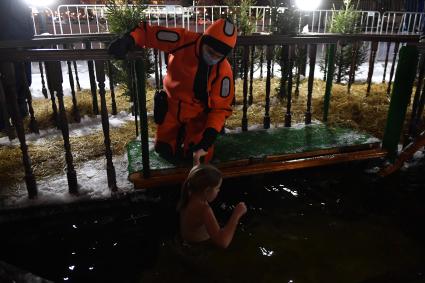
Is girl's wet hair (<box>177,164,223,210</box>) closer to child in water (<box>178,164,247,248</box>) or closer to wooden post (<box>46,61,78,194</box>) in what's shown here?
child in water (<box>178,164,247,248</box>)

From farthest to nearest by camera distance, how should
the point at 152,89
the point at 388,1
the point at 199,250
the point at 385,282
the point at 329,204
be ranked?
the point at 388,1, the point at 152,89, the point at 329,204, the point at 199,250, the point at 385,282

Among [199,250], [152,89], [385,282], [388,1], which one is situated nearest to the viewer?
[385,282]

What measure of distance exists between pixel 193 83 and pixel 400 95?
2.38 m

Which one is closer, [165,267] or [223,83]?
[165,267]

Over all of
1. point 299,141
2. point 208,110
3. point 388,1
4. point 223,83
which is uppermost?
point 388,1

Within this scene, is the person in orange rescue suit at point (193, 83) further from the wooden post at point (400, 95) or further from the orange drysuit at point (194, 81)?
the wooden post at point (400, 95)

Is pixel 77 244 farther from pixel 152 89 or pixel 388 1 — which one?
pixel 388 1

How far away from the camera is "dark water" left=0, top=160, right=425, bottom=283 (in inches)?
105

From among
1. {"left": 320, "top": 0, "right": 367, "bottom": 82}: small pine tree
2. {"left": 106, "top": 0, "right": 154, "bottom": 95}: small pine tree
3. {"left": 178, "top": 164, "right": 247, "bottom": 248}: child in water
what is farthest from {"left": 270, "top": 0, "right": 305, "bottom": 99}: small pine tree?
{"left": 178, "top": 164, "right": 247, "bottom": 248}: child in water

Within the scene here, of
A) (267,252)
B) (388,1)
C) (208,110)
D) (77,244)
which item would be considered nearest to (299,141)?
(208,110)

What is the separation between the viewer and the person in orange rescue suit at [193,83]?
2.96m

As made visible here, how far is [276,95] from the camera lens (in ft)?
23.2

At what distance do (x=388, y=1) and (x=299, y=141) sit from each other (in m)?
17.9

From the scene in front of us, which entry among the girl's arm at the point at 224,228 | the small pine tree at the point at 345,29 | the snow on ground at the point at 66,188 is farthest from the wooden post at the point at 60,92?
the small pine tree at the point at 345,29
